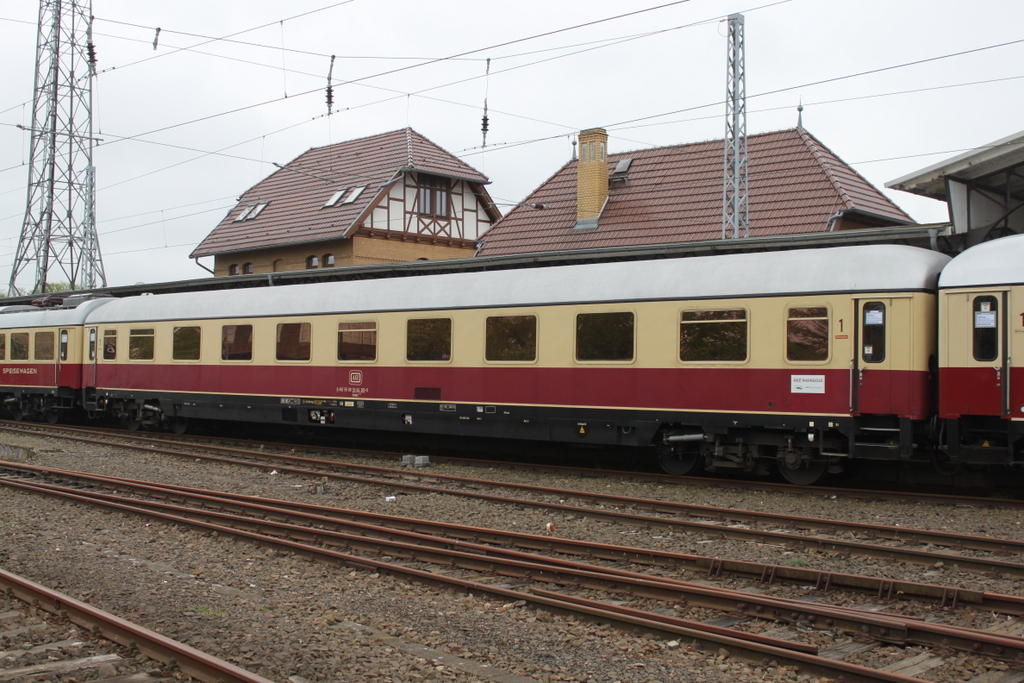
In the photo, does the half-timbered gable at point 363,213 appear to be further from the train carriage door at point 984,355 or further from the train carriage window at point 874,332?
the train carriage door at point 984,355

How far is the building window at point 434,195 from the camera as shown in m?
37.9

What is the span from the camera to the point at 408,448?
18203mm

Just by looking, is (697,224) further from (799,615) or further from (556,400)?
(799,615)

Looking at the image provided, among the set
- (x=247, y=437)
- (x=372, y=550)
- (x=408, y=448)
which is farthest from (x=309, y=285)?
(x=372, y=550)

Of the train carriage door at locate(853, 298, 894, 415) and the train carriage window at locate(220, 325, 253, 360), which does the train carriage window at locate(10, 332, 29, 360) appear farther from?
the train carriage door at locate(853, 298, 894, 415)

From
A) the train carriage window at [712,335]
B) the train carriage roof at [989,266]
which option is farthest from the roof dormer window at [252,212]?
the train carriage roof at [989,266]

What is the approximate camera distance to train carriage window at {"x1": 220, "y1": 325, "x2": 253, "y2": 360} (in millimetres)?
18656

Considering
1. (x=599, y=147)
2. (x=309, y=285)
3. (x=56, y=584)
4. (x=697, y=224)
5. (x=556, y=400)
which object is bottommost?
(x=56, y=584)

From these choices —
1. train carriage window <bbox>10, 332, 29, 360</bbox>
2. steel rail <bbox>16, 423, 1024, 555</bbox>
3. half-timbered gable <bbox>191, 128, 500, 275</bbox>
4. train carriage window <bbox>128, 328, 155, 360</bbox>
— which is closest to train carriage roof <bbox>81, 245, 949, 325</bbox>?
train carriage window <bbox>128, 328, 155, 360</bbox>

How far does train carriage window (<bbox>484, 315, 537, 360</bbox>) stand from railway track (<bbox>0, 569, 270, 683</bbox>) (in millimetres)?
8587

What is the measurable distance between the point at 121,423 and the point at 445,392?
13726 millimetres

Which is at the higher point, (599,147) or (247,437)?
(599,147)

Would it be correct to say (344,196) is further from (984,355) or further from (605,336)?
(984,355)

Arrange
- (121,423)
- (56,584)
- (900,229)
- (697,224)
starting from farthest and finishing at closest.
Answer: (697,224) < (121,423) < (900,229) < (56,584)
